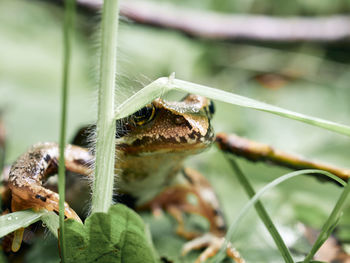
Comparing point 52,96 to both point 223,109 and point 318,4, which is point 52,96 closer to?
point 223,109

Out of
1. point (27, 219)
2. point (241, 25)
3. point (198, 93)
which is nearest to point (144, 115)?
point (198, 93)

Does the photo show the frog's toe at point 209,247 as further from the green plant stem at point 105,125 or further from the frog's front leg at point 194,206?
the green plant stem at point 105,125

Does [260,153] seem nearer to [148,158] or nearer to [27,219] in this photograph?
[148,158]

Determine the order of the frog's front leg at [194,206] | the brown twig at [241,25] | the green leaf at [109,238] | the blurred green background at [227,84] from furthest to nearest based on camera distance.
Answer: the brown twig at [241,25]
the blurred green background at [227,84]
the frog's front leg at [194,206]
the green leaf at [109,238]

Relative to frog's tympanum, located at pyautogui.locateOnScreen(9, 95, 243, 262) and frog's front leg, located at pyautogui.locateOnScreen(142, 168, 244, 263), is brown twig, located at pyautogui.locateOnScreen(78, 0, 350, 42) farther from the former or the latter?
frog's tympanum, located at pyautogui.locateOnScreen(9, 95, 243, 262)

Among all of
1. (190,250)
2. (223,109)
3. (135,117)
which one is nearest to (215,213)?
(190,250)

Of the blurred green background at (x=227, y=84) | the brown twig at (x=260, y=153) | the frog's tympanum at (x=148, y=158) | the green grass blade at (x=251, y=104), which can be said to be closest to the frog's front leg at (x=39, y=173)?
the frog's tympanum at (x=148, y=158)
